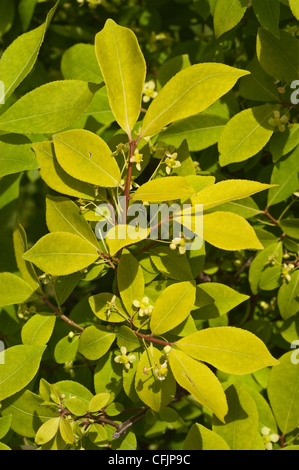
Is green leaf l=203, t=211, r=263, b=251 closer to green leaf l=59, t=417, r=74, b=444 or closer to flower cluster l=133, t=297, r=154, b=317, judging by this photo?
flower cluster l=133, t=297, r=154, b=317

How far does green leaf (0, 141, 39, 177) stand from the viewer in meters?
1.08

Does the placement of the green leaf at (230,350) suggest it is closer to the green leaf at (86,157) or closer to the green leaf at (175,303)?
the green leaf at (175,303)

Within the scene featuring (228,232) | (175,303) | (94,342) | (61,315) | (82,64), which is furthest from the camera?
(82,64)

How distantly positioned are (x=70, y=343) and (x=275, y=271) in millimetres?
551

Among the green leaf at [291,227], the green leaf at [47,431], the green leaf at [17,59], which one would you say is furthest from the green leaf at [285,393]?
the green leaf at [17,59]

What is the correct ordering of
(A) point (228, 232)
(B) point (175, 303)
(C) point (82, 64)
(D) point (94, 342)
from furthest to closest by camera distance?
(C) point (82, 64) < (D) point (94, 342) < (B) point (175, 303) < (A) point (228, 232)

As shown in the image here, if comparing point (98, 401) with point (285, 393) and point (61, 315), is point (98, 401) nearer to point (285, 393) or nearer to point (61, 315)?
point (61, 315)

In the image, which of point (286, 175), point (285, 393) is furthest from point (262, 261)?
point (285, 393)

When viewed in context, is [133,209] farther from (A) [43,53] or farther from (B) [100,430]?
(A) [43,53]

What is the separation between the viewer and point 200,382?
0.97 metres

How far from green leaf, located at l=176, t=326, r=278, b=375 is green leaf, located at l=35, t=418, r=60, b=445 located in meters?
0.33

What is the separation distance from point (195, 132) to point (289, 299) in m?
0.49

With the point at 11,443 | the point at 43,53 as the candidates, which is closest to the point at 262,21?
the point at 43,53

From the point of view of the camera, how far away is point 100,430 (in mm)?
1173
